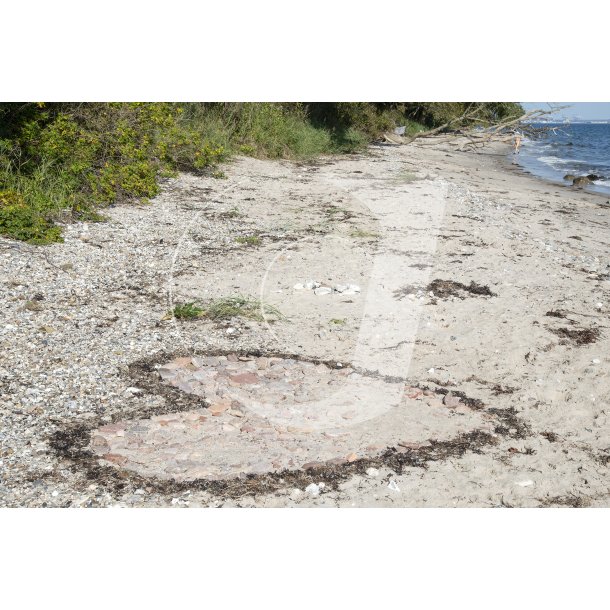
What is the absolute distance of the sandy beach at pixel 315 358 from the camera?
436 cm

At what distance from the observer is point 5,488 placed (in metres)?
4.07

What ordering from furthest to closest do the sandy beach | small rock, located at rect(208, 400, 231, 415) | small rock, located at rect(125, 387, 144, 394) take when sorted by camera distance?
small rock, located at rect(125, 387, 144, 394) < small rock, located at rect(208, 400, 231, 415) < the sandy beach

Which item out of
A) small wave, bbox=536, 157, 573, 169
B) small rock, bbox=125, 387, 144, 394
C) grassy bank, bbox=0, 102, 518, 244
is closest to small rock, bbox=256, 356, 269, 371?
small rock, bbox=125, 387, 144, 394

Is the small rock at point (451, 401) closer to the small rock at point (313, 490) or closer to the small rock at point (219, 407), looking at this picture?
the small rock at point (313, 490)

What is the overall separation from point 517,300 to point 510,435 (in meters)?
2.97

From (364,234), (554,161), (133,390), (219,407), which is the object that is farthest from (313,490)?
(554,161)

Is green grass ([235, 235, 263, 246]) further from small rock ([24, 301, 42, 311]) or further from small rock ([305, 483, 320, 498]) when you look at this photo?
small rock ([305, 483, 320, 498])

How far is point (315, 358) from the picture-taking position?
6.14 m

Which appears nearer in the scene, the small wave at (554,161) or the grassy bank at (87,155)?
the grassy bank at (87,155)

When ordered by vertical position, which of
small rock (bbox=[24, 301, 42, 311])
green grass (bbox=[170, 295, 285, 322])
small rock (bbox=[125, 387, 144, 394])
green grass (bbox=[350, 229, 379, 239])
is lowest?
small rock (bbox=[125, 387, 144, 394])

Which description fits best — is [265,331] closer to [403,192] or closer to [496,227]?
[496,227]

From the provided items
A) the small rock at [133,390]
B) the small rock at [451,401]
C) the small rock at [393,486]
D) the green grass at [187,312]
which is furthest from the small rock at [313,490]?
the green grass at [187,312]

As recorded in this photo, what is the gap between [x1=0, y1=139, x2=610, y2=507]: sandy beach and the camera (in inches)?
172

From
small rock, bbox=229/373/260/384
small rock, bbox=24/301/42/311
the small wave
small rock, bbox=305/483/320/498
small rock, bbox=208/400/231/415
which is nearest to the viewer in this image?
small rock, bbox=305/483/320/498
